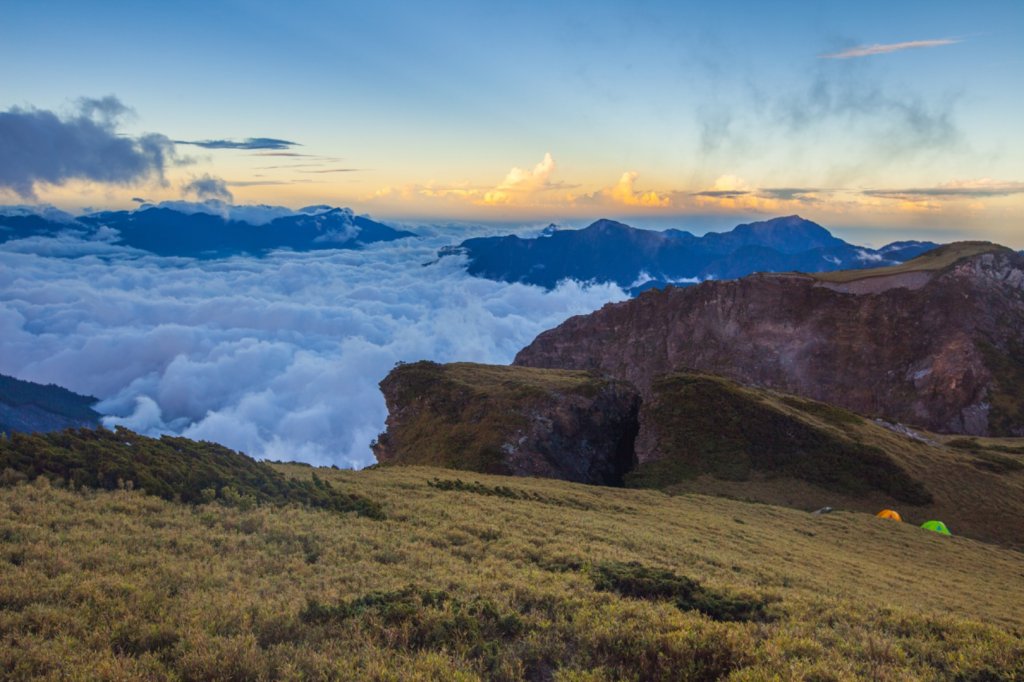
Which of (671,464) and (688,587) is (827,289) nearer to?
(671,464)

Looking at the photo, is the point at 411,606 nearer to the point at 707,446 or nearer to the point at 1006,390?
the point at 707,446

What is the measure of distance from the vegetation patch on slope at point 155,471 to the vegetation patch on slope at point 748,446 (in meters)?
32.3

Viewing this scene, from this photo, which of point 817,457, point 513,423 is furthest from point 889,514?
point 513,423

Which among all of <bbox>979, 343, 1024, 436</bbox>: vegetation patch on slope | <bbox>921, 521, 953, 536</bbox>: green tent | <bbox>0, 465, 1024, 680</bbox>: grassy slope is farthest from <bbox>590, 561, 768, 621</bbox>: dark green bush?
<bbox>979, 343, 1024, 436</bbox>: vegetation patch on slope

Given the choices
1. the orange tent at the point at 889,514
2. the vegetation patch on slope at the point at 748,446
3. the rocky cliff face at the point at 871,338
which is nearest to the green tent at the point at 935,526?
the orange tent at the point at 889,514

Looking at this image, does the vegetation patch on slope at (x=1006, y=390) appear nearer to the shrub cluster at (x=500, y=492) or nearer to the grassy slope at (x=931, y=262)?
the grassy slope at (x=931, y=262)

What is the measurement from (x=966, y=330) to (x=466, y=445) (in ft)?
255

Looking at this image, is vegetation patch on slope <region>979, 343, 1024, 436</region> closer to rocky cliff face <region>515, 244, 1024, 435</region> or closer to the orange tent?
rocky cliff face <region>515, 244, 1024, 435</region>

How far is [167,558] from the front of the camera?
12.0 meters

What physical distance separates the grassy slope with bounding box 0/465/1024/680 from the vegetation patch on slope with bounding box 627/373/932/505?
26772 mm

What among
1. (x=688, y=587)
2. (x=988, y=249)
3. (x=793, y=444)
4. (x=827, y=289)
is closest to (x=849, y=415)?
(x=793, y=444)

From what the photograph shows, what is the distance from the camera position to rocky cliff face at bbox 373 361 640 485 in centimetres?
5000

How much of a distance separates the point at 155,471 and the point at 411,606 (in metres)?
12.3

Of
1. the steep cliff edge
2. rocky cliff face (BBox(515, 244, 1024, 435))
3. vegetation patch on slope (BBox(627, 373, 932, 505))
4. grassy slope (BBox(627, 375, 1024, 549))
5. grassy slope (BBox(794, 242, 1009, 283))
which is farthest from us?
grassy slope (BBox(794, 242, 1009, 283))
